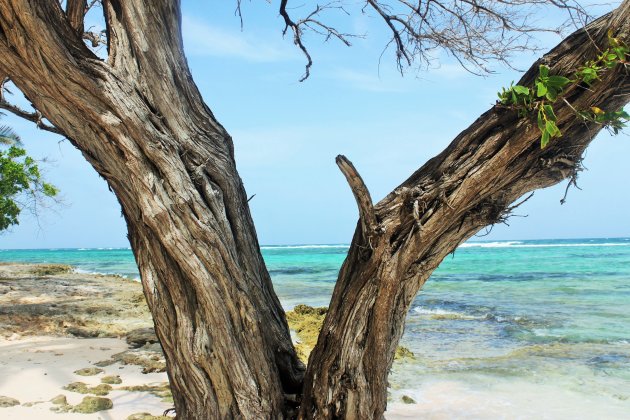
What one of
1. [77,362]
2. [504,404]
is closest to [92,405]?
[77,362]

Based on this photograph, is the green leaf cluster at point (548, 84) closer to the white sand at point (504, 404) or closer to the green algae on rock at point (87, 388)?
the white sand at point (504, 404)

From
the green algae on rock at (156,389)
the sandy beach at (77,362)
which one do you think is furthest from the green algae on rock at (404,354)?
the green algae on rock at (156,389)

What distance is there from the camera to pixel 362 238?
9.36 ft

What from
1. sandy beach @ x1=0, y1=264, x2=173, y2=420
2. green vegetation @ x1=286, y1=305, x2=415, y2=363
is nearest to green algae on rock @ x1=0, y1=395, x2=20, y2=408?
sandy beach @ x1=0, y1=264, x2=173, y2=420

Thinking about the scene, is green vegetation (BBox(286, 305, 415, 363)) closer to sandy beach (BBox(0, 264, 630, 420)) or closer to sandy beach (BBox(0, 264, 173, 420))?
sandy beach (BBox(0, 264, 630, 420))

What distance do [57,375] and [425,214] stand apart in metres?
4.18

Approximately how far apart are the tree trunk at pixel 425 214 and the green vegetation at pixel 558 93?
40 mm

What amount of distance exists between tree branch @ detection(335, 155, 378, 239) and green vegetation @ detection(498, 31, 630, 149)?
769 mm

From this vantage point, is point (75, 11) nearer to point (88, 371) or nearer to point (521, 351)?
point (88, 371)

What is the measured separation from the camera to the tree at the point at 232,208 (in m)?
2.62

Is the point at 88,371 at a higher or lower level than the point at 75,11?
lower

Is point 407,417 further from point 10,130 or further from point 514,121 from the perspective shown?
point 10,130

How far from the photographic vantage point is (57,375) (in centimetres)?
524

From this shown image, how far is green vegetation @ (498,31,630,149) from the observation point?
2.32 m
